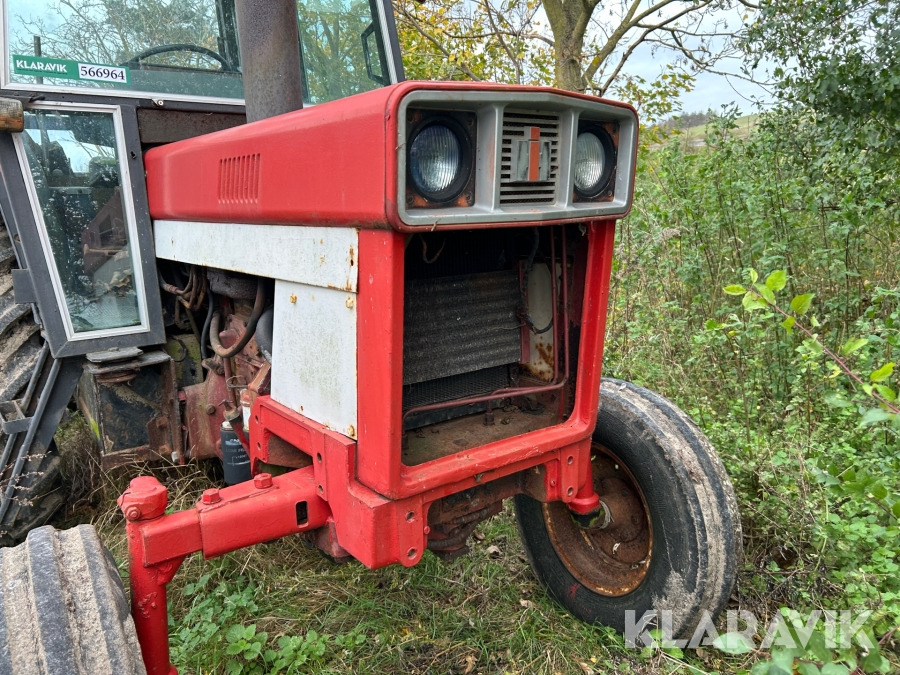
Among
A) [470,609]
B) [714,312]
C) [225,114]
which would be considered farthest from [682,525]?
[714,312]

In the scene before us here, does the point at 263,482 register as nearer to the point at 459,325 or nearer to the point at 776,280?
the point at 459,325

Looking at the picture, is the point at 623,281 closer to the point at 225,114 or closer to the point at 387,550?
the point at 225,114

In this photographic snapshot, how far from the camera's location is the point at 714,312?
14.0 feet

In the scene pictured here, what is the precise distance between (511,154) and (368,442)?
0.73 metres

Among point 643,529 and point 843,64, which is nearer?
point 643,529

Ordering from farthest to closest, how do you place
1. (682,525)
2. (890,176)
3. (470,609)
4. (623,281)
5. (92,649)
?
(623,281) → (890,176) → (470,609) → (682,525) → (92,649)

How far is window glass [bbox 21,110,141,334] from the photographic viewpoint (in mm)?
2400

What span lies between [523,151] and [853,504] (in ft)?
5.56

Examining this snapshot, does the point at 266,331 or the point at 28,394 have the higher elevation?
the point at 266,331

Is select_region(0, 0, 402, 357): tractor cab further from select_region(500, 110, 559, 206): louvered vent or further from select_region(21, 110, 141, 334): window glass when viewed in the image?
select_region(500, 110, 559, 206): louvered vent

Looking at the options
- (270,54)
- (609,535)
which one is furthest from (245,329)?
(609,535)

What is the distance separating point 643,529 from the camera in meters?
2.35

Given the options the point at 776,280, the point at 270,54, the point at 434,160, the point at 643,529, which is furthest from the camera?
the point at 643,529

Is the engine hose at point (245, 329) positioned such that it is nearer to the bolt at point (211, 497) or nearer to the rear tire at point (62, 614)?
the bolt at point (211, 497)
